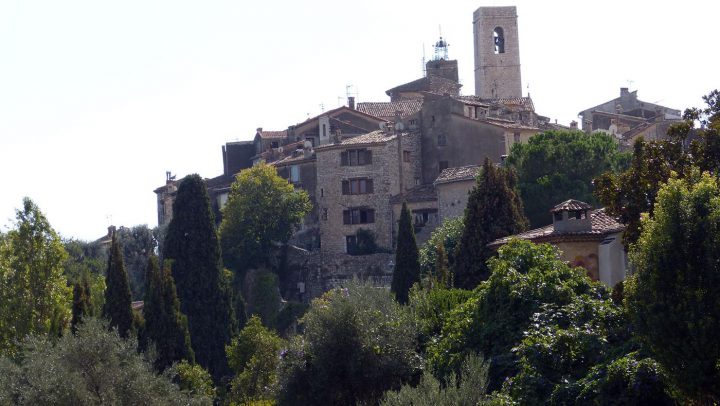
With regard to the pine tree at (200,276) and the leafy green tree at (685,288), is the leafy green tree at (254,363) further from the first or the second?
the leafy green tree at (685,288)

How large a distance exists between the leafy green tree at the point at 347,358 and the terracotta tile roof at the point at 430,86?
65.6 m

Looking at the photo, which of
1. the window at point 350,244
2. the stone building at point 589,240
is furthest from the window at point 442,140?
the stone building at point 589,240

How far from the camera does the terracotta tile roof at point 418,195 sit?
7569cm

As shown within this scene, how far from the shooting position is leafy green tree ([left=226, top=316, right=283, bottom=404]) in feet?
142

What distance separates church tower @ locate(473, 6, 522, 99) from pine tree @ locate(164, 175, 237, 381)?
6199cm

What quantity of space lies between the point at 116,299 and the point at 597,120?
181 feet

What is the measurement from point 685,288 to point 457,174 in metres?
51.0

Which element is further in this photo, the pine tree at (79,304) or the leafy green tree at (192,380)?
the pine tree at (79,304)

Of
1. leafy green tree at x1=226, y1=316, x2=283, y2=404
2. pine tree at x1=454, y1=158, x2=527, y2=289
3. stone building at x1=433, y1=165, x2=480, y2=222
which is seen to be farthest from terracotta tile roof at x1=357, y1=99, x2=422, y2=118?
leafy green tree at x1=226, y1=316, x2=283, y2=404

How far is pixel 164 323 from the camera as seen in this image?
46.3 metres

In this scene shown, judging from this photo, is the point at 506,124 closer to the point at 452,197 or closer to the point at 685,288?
the point at 452,197

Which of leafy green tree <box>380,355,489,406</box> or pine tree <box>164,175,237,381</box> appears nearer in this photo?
leafy green tree <box>380,355,489,406</box>

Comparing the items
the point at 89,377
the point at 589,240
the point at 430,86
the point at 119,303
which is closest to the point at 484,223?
the point at 589,240

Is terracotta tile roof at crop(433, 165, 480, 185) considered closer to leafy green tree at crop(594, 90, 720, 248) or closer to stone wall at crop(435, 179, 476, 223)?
stone wall at crop(435, 179, 476, 223)
